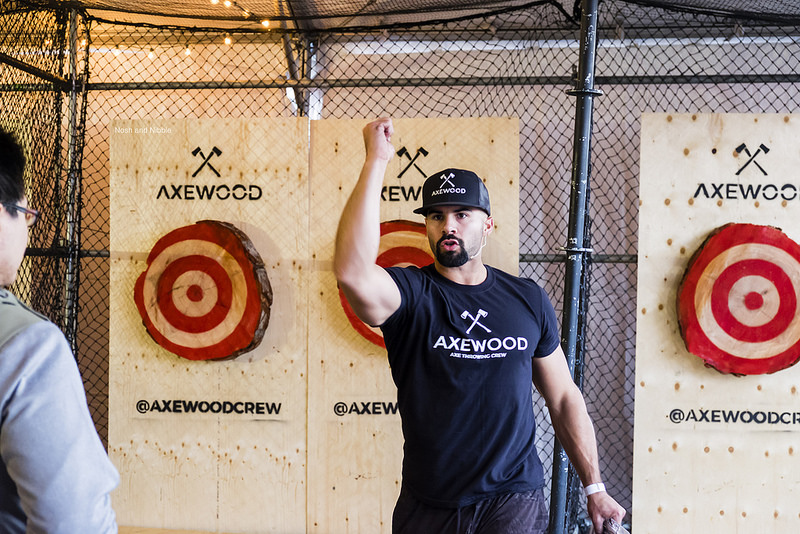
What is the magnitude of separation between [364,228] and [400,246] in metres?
1.93

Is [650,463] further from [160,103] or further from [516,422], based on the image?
[160,103]

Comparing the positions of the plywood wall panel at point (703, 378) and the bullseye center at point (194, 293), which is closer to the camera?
the plywood wall panel at point (703, 378)

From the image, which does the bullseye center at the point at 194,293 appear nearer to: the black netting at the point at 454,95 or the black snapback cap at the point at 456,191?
the black netting at the point at 454,95

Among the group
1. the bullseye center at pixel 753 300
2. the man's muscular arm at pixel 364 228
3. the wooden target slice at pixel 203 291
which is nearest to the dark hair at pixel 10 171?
the man's muscular arm at pixel 364 228

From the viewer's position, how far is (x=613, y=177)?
412cm

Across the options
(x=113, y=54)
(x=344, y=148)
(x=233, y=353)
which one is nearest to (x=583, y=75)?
(x=344, y=148)

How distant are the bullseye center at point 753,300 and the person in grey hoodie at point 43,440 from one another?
3110 millimetres

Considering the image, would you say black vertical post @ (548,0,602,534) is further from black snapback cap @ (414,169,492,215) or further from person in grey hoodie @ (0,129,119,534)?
person in grey hoodie @ (0,129,119,534)

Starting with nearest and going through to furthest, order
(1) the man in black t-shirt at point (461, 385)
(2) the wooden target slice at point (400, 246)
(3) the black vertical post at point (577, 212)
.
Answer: (1) the man in black t-shirt at point (461, 385) → (3) the black vertical post at point (577, 212) → (2) the wooden target slice at point (400, 246)

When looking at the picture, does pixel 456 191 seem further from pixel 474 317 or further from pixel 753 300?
pixel 753 300

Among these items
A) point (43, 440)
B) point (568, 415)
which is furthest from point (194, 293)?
point (43, 440)

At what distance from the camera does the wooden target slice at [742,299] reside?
324 centimetres

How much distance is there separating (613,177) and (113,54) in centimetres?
332

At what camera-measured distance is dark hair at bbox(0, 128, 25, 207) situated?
1071 mm
